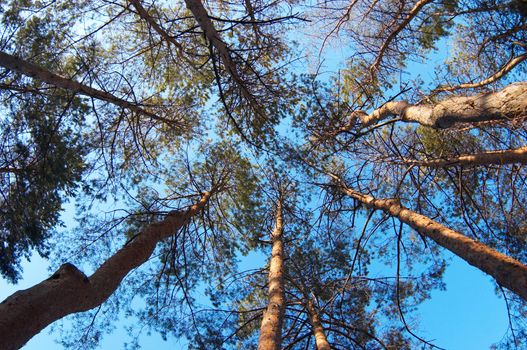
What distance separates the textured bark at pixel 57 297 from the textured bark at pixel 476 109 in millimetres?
3407

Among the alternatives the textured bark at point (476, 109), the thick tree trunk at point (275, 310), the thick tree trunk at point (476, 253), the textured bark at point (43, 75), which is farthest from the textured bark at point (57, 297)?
the textured bark at point (476, 109)

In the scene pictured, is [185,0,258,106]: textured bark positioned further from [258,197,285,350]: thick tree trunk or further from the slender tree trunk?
the slender tree trunk

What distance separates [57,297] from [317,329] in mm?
3173

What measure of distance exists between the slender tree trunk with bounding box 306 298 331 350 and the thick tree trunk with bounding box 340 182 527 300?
1.71 metres

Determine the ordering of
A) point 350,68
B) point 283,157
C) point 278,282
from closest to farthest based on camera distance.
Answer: point 278,282 < point 283,157 < point 350,68

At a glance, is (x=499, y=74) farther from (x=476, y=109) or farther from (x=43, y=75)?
(x=43, y=75)

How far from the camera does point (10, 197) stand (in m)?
5.57

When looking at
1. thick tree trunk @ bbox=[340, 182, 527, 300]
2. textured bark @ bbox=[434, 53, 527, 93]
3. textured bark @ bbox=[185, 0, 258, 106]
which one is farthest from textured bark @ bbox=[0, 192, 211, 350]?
textured bark @ bbox=[434, 53, 527, 93]

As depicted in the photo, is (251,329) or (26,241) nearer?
(26,241)

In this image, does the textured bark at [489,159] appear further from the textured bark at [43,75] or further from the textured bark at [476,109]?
the textured bark at [43,75]

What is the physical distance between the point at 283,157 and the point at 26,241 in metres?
4.45

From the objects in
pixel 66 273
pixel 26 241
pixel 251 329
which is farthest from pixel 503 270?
pixel 26 241

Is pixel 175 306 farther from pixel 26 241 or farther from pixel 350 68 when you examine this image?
pixel 350 68

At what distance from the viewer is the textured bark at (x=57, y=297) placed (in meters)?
2.29
